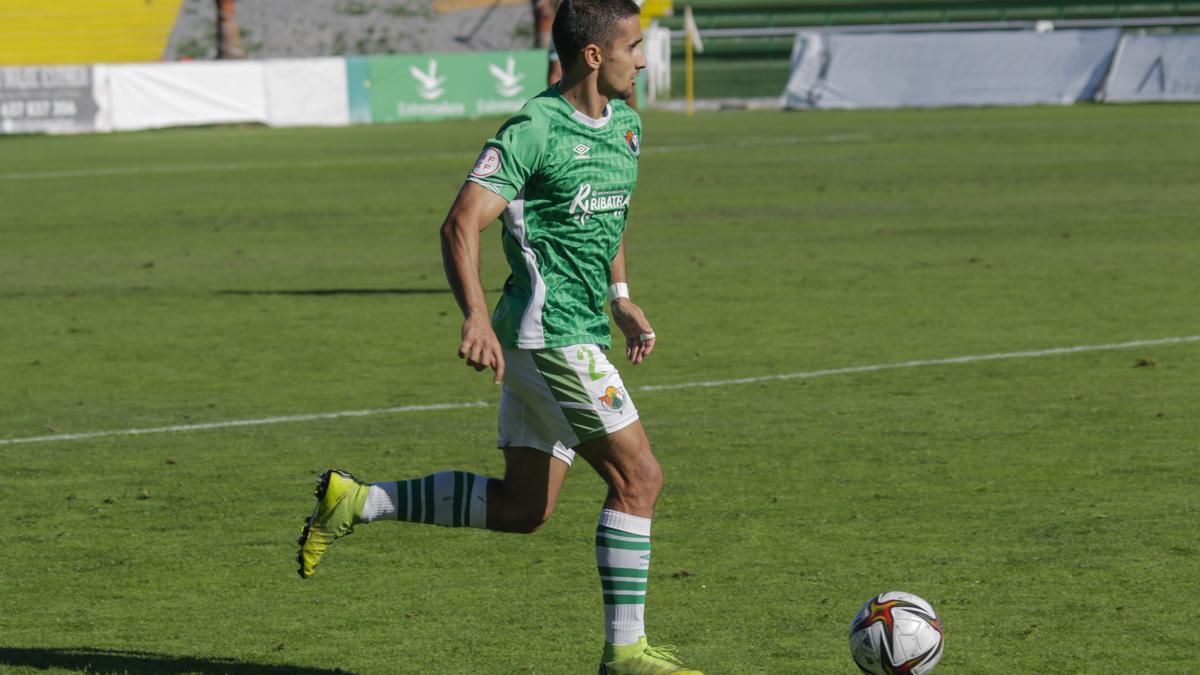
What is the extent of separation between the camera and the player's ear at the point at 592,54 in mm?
5363

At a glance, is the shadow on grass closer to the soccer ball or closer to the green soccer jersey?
the green soccer jersey

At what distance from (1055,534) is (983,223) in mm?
12471

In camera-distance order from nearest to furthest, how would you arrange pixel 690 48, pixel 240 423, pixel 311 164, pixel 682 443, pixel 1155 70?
pixel 682 443 < pixel 240 423 < pixel 311 164 < pixel 1155 70 < pixel 690 48

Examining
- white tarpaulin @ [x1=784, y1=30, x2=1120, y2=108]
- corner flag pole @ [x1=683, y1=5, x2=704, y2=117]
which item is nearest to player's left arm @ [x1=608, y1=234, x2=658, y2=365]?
white tarpaulin @ [x1=784, y1=30, x2=1120, y2=108]

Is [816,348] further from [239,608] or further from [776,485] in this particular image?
[239,608]

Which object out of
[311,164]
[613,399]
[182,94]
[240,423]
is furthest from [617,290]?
[182,94]

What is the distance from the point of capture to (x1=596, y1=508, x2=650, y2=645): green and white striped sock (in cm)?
532

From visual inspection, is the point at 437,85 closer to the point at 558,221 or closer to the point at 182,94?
the point at 182,94

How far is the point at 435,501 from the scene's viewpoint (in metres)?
5.77

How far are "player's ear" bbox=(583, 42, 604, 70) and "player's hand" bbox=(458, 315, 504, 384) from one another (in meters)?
0.89

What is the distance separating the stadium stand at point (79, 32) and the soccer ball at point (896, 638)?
53760mm

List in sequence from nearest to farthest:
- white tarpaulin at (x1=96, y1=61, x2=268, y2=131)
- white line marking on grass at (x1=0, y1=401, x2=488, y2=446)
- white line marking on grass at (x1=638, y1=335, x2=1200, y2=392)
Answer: white line marking on grass at (x1=0, y1=401, x2=488, y2=446) → white line marking on grass at (x1=638, y1=335, x2=1200, y2=392) → white tarpaulin at (x1=96, y1=61, x2=268, y2=131)

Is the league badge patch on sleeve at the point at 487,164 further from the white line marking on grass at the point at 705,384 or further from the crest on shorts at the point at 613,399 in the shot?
the white line marking on grass at the point at 705,384

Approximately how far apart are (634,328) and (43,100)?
36148 millimetres
